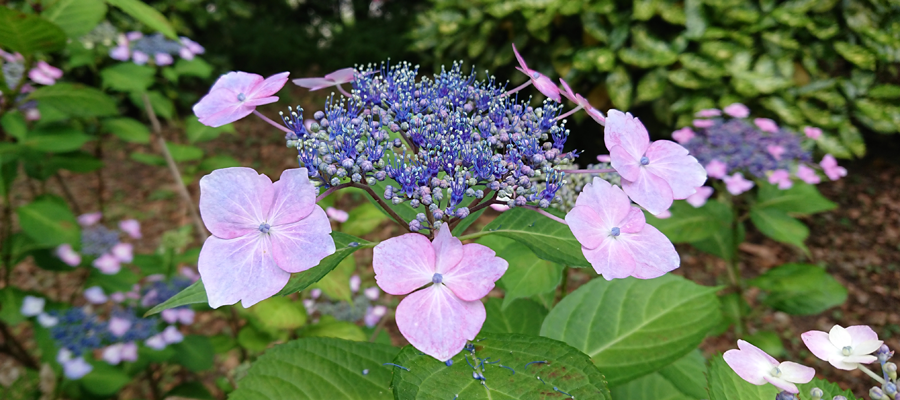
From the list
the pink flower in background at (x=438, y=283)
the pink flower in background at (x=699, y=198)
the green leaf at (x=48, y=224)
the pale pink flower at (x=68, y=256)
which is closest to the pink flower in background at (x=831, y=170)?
the pink flower in background at (x=699, y=198)

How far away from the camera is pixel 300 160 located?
0.73 m

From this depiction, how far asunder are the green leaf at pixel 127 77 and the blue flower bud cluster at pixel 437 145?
4.96ft

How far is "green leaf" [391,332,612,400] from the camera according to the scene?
0.68 metres

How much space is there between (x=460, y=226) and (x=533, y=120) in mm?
219

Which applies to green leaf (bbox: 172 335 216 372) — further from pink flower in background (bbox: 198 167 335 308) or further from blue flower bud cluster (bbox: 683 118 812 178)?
blue flower bud cluster (bbox: 683 118 812 178)

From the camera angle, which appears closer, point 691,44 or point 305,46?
point 691,44

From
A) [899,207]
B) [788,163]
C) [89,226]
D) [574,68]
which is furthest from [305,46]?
[899,207]

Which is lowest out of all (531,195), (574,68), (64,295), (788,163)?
(64,295)

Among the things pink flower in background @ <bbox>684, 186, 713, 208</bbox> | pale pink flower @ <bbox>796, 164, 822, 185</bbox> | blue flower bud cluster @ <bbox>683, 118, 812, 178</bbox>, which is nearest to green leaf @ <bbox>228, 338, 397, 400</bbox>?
pink flower in background @ <bbox>684, 186, 713, 208</bbox>

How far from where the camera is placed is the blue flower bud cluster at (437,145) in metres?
0.73

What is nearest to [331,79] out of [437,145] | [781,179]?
[437,145]

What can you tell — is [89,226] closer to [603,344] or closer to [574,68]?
[603,344]

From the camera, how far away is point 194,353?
212 centimetres

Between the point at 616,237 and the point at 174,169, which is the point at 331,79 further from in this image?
the point at 174,169
